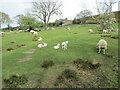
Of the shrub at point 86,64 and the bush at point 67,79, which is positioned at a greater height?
the shrub at point 86,64

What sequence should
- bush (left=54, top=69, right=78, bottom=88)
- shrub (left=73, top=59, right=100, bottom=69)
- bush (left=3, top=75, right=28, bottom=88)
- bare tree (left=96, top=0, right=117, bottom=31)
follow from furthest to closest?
1. bare tree (left=96, top=0, right=117, bottom=31)
2. shrub (left=73, top=59, right=100, bottom=69)
3. bush (left=3, top=75, right=28, bottom=88)
4. bush (left=54, top=69, right=78, bottom=88)

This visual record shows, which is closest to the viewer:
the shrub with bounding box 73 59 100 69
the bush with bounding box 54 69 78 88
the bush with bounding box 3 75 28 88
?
the bush with bounding box 54 69 78 88

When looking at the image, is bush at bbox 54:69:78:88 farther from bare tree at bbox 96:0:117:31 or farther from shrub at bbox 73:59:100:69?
bare tree at bbox 96:0:117:31

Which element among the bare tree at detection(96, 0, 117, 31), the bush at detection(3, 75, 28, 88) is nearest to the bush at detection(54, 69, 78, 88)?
the bush at detection(3, 75, 28, 88)

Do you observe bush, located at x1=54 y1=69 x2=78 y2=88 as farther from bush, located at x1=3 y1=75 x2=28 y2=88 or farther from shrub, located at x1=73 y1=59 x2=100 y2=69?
bush, located at x1=3 y1=75 x2=28 y2=88

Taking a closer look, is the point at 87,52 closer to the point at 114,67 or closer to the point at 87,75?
the point at 114,67

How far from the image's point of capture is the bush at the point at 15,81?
7.71 m

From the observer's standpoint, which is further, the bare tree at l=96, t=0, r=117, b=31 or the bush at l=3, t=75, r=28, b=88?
the bare tree at l=96, t=0, r=117, b=31

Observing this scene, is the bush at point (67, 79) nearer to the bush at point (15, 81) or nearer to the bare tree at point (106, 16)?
the bush at point (15, 81)

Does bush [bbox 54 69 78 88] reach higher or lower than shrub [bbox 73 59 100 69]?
lower

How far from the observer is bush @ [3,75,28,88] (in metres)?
7.71

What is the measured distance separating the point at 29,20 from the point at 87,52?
49153 millimetres

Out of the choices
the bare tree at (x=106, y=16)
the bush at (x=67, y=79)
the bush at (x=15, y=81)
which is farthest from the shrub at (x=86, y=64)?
the bare tree at (x=106, y=16)

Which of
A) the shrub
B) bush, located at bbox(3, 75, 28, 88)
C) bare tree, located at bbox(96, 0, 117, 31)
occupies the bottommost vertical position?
bush, located at bbox(3, 75, 28, 88)
